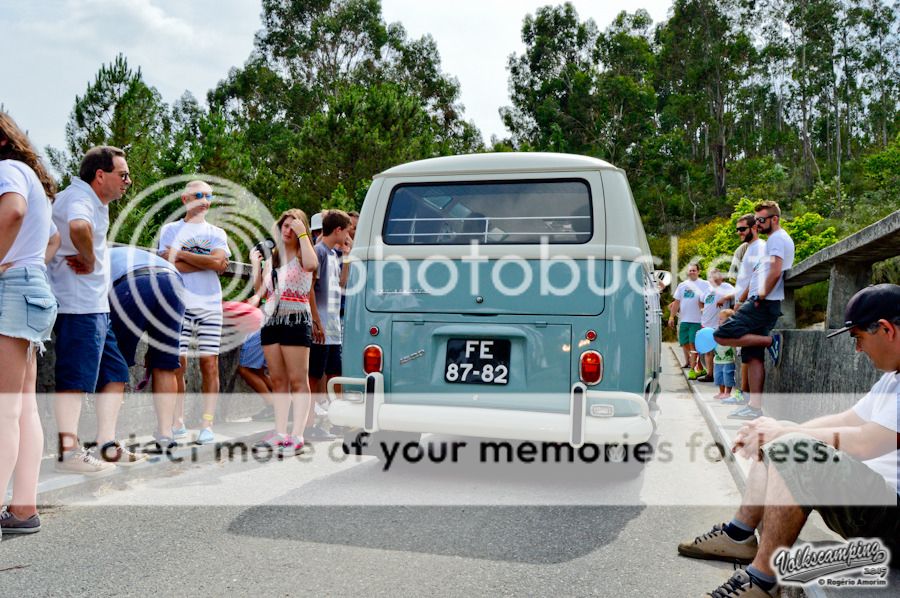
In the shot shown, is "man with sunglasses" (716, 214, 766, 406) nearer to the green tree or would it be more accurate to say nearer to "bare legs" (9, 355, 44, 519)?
"bare legs" (9, 355, 44, 519)

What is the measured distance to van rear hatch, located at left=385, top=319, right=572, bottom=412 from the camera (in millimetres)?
5191

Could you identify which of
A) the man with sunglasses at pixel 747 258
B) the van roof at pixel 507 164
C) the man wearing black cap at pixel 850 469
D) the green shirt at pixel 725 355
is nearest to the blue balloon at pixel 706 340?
the green shirt at pixel 725 355

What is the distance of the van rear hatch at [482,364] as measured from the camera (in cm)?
519

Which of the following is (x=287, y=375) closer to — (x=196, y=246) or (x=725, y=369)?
(x=196, y=246)

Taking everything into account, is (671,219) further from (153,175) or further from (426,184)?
(426,184)

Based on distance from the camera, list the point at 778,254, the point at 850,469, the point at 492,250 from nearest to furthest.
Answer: the point at 850,469
the point at 492,250
the point at 778,254

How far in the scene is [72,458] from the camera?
5027 mm

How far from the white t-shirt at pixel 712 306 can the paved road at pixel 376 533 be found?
6.23 m

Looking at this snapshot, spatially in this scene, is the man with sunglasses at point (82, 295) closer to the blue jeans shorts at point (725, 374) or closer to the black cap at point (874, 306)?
the black cap at point (874, 306)

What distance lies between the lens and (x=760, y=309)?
297 inches

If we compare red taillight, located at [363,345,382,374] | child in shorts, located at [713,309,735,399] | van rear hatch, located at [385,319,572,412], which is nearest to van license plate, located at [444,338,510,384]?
van rear hatch, located at [385,319,572,412]

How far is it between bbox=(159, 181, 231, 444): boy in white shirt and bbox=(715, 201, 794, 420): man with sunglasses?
4.67m

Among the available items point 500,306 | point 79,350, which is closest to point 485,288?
point 500,306

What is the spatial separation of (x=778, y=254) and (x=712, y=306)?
15.9ft
